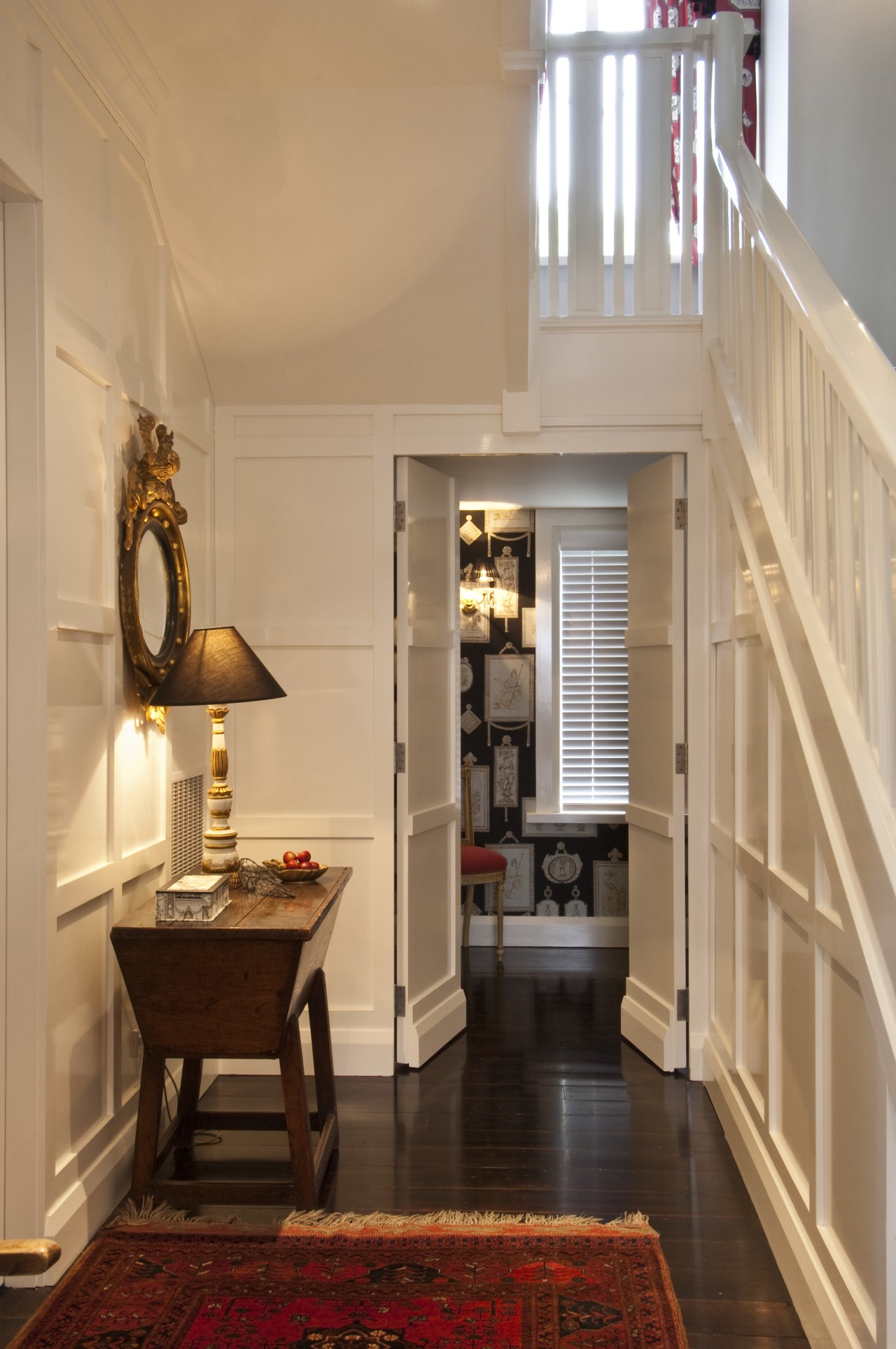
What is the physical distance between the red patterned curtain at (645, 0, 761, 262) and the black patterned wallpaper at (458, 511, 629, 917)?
184cm

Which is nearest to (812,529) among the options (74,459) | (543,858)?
(74,459)

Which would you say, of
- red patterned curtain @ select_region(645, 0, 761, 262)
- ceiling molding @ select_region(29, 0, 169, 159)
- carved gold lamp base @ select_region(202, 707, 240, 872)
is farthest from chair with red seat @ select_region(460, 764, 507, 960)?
ceiling molding @ select_region(29, 0, 169, 159)

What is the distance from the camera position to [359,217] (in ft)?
10.8

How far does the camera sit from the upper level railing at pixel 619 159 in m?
3.76

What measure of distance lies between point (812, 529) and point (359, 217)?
6.08ft

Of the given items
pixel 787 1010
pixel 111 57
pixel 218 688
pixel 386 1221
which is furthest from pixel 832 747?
pixel 111 57

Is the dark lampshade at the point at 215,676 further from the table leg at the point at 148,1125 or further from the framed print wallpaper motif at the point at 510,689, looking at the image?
the framed print wallpaper motif at the point at 510,689

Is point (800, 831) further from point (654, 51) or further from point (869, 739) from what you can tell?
point (654, 51)

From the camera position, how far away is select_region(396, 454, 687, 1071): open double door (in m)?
3.85

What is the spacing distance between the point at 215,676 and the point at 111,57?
1.62 meters

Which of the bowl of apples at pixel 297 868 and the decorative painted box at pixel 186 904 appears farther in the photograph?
the bowl of apples at pixel 297 868

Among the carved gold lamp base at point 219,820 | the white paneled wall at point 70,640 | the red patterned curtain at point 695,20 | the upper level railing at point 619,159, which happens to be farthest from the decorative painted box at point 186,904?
the red patterned curtain at point 695,20

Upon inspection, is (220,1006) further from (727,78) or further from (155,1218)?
(727,78)

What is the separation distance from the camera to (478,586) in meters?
5.88
